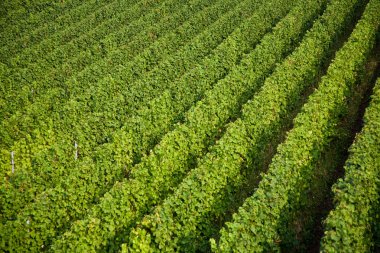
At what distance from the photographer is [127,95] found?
48.4 feet

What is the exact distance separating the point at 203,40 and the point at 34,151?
11.3 meters

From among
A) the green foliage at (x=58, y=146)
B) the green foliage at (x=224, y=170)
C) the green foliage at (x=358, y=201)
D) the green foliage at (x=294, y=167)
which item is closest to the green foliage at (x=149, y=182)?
the green foliage at (x=224, y=170)

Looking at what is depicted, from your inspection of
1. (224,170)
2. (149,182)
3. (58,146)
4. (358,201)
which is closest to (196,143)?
(224,170)

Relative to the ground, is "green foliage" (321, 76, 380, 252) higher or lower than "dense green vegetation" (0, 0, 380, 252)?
higher

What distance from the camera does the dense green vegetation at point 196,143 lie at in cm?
857

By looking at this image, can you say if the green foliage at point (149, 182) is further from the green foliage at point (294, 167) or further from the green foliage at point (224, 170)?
the green foliage at point (294, 167)

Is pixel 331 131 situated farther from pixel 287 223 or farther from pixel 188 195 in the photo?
pixel 188 195

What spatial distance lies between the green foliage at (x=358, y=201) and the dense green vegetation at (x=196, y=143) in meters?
0.03

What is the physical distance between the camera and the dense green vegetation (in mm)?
8570

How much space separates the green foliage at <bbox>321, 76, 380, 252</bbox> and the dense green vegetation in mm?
34

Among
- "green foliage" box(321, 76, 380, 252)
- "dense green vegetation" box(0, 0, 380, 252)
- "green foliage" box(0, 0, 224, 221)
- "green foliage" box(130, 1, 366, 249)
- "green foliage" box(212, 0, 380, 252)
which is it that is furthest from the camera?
"green foliage" box(0, 0, 224, 221)

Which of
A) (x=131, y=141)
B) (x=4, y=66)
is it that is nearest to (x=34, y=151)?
(x=131, y=141)

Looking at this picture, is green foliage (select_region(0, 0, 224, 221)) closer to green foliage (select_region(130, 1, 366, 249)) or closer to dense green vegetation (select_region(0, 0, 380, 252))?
dense green vegetation (select_region(0, 0, 380, 252))

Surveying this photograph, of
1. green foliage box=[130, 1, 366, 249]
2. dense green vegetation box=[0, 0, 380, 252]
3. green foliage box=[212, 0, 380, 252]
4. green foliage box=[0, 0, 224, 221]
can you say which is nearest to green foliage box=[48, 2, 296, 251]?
dense green vegetation box=[0, 0, 380, 252]
